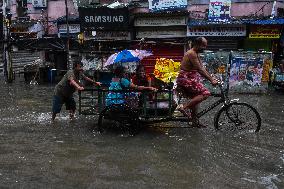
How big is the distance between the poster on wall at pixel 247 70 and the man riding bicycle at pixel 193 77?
9189 mm

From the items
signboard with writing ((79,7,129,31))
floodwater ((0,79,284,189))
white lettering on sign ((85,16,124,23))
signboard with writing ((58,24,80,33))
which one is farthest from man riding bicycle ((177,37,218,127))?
signboard with writing ((58,24,80,33))

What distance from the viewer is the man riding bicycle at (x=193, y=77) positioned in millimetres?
8078

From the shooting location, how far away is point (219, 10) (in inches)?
814

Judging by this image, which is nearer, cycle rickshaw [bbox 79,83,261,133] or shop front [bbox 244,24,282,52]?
cycle rickshaw [bbox 79,83,261,133]

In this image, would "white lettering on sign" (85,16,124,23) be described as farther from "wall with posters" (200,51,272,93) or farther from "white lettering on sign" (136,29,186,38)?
"wall with posters" (200,51,272,93)

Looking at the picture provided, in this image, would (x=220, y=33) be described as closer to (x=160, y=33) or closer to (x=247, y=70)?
(x=160, y=33)

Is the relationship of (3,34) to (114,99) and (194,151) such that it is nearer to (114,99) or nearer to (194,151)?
(114,99)

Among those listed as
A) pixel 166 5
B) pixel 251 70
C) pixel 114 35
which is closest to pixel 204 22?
pixel 166 5

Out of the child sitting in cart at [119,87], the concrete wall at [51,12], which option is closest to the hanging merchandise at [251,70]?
the child sitting in cart at [119,87]

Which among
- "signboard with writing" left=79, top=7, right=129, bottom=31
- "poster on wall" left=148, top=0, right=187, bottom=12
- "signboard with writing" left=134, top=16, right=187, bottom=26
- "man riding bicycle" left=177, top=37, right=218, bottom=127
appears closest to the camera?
"man riding bicycle" left=177, top=37, right=218, bottom=127

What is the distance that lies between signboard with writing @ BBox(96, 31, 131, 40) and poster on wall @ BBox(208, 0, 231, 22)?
4.86 metres

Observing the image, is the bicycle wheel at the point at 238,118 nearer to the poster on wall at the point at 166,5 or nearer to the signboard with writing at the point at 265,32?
the signboard with writing at the point at 265,32

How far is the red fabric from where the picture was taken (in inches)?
323

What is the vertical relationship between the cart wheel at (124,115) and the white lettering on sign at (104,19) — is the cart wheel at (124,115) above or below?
below
